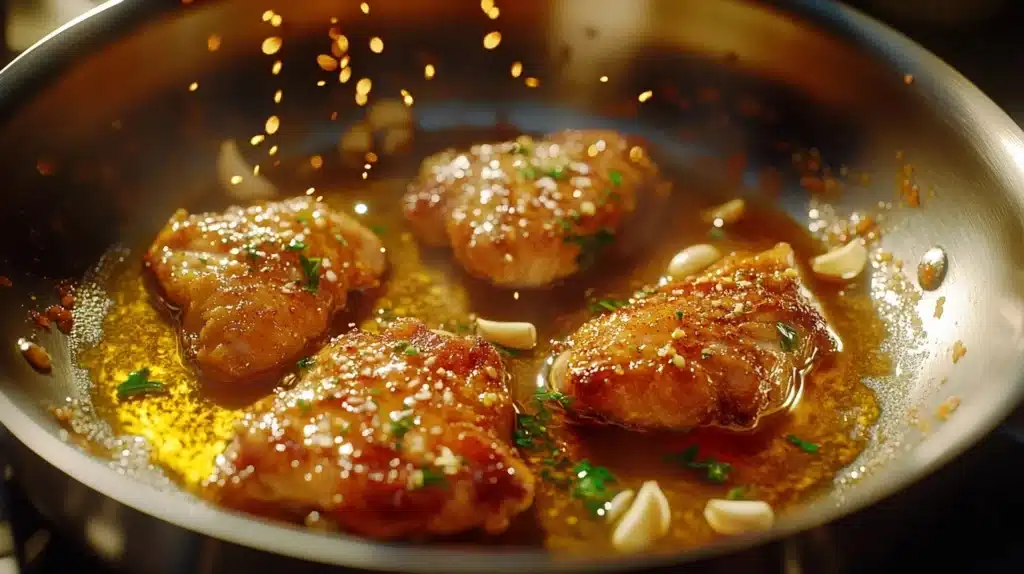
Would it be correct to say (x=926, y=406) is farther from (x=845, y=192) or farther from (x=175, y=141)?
(x=175, y=141)

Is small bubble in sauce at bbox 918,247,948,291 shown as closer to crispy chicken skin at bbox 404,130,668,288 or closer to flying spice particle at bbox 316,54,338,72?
crispy chicken skin at bbox 404,130,668,288

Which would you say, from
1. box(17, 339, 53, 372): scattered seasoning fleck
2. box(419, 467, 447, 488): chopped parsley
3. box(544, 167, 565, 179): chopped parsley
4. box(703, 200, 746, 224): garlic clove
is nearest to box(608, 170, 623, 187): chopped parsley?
box(544, 167, 565, 179): chopped parsley

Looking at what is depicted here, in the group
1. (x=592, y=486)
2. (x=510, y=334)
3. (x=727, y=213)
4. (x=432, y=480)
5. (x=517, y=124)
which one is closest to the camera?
(x=432, y=480)

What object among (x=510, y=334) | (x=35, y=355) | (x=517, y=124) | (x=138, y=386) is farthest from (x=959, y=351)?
(x=35, y=355)

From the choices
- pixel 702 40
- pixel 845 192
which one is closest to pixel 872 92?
pixel 845 192

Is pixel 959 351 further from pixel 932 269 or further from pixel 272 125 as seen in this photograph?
pixel 272 125
